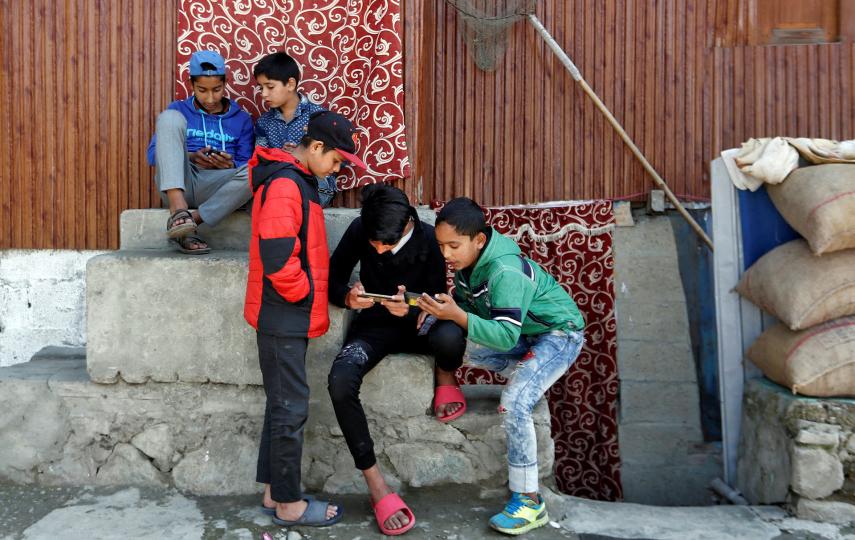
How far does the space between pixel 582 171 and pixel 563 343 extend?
73.8 inches

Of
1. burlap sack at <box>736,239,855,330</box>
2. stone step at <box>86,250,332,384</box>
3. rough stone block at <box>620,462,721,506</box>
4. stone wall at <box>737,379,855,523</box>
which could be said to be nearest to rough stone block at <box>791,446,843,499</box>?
stone wall at <box>737,379,855,523</box>

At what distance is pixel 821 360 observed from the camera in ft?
10.5

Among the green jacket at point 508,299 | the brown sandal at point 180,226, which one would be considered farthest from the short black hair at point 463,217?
the brown sandal at point 180,226

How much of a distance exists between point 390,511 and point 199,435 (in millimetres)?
1019

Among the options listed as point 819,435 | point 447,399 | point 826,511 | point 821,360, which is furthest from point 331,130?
point 826,511

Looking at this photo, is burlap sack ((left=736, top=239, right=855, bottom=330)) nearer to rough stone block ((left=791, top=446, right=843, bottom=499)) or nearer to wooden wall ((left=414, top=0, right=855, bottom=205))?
rough stone block ((left=791, top=446, right=843, bottom=499))

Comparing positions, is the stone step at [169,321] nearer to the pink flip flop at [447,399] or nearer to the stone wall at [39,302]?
the pink flip flop at [447,399]

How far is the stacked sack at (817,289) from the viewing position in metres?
3.20

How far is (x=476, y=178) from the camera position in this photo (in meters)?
4.72

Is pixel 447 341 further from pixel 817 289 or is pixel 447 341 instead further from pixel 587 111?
pixel 587 111

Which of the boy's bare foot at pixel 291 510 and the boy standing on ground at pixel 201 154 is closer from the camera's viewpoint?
the boy's bare foot at pixel 291 510

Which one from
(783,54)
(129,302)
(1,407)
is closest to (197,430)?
(129,302)

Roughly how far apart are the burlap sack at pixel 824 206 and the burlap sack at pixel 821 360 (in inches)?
14.6

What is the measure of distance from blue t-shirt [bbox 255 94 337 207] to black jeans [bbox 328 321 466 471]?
83 centimetres
